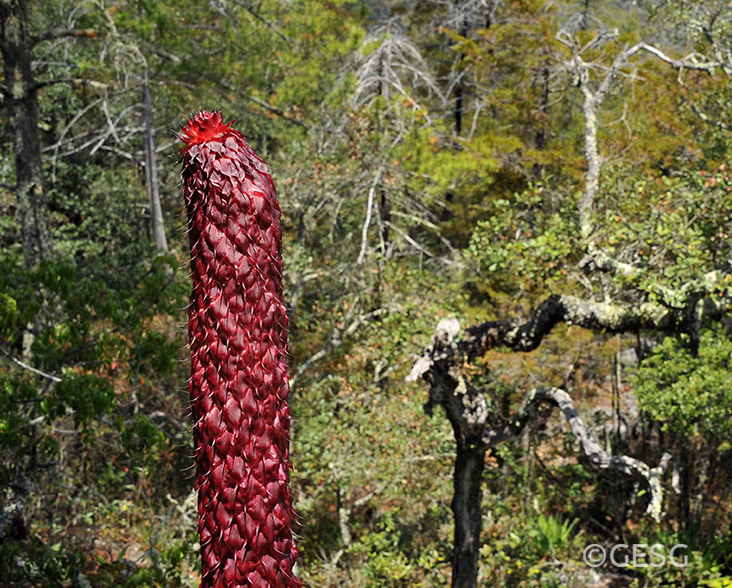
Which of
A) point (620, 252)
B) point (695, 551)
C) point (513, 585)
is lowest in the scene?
point (513, 585)

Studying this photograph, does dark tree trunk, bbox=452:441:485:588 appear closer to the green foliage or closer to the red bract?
the green foliage

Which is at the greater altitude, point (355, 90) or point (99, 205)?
point (355, 90)

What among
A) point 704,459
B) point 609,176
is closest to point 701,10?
point 609,176

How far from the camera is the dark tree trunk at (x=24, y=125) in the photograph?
7.21 metres

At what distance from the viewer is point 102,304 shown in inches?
217

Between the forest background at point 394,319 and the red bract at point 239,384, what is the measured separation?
11.5ft

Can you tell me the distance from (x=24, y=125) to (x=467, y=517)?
6.31m

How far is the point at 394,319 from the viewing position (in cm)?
Result: 1019

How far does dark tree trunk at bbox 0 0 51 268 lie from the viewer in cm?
721

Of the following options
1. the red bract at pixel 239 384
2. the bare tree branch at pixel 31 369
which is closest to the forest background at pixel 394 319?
the bare tree branch at pixel 31 369

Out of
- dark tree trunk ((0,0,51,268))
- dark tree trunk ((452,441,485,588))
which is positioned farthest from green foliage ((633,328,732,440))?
dark tree trunk ((0,0,51,268))

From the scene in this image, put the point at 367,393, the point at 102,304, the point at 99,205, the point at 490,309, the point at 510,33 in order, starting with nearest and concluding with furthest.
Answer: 1. the point at 102,304
2. the point at 367,393
3. the point at 490,309
4. the point at 510,33
5. the point at 99,205

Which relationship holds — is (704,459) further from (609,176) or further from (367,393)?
(367,393)

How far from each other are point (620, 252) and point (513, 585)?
517cm
